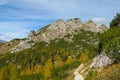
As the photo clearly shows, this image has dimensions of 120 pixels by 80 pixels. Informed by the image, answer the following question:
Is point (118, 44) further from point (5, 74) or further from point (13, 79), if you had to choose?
point (5, 74)

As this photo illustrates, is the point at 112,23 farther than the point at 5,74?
No

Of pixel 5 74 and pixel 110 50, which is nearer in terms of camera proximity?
pixel 110 50

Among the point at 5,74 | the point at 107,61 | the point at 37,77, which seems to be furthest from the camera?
the point at 5,74

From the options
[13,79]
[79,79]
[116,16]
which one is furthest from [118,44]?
[13,79]

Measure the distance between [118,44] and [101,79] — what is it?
32.9 meters

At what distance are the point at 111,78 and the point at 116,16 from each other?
64969 millimetres

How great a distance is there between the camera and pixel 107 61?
5944 cm

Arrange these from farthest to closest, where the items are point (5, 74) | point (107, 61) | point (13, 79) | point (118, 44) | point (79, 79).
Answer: point (5, 74)
point (13, 79)
point (79, 79)
point (107, 61)
point (118, 44)

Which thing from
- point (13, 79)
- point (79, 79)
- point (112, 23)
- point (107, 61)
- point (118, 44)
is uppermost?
point (112, 23)

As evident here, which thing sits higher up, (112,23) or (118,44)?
(112,23)

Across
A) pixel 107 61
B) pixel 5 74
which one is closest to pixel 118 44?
pixel 107 61

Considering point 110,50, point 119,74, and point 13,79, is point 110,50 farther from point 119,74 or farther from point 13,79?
point 13,79

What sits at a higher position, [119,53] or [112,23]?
[112,23]

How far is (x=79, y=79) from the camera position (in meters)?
71.3
